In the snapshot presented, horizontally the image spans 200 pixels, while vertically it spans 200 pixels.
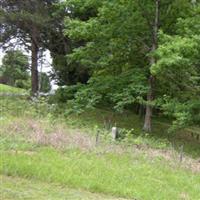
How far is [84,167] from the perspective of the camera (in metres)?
10.1

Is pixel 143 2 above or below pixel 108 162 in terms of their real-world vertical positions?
above

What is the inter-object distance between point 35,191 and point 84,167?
2.56 m

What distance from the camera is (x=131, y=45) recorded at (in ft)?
70.2

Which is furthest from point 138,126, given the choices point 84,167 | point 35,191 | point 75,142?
point 35,191

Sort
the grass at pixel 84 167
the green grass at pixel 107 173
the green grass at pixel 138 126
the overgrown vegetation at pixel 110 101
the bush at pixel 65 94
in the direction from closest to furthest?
1. the grass at pixel 84 167
2. the green grass at pixel 107 173
3. the overgrown vegetation at pixel 110 101
4. the green grass at pixel 138 126
5. the bush at pixel 65 94

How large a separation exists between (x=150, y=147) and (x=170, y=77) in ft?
12.8

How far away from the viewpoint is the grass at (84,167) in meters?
8.41

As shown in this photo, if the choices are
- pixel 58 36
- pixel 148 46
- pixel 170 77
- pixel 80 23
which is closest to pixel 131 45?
pixel 148 46

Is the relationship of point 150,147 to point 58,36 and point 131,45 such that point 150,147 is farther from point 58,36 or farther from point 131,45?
point 58,36

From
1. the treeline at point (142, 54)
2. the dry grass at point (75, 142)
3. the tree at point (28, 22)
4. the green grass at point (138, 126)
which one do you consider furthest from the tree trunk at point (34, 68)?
the dry grass at point (75, 142)

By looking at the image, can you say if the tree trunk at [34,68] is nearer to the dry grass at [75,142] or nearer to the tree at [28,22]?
the tree at [28,22]

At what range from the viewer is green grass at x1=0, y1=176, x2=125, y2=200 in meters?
7.16

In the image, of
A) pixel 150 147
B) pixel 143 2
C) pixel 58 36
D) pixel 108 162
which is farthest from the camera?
pixel 58 36

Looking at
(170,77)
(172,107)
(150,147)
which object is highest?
(170,77)
